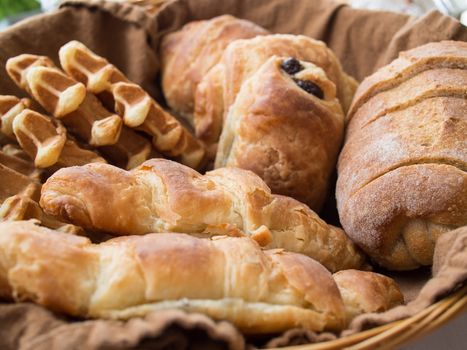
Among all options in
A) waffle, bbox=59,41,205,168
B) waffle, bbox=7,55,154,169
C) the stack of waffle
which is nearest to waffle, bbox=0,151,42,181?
the stack of waffle

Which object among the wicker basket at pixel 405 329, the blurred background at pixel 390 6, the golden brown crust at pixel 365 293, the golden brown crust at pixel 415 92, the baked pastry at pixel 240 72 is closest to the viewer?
the wicker basket at pixel 405 329

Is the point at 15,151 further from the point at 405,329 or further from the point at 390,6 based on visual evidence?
the point at 390,6

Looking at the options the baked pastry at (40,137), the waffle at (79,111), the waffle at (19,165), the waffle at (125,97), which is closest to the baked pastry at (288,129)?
the waffle at (125,97)

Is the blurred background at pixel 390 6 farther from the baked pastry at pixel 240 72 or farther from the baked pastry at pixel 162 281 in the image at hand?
the baked pastry at pixel 162 281

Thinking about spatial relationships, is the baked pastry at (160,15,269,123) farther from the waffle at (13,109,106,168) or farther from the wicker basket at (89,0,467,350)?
the wicker basket at (89,0,467,350)

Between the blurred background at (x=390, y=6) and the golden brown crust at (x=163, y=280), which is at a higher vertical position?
the golden brown crust at (x=163, y=280)
